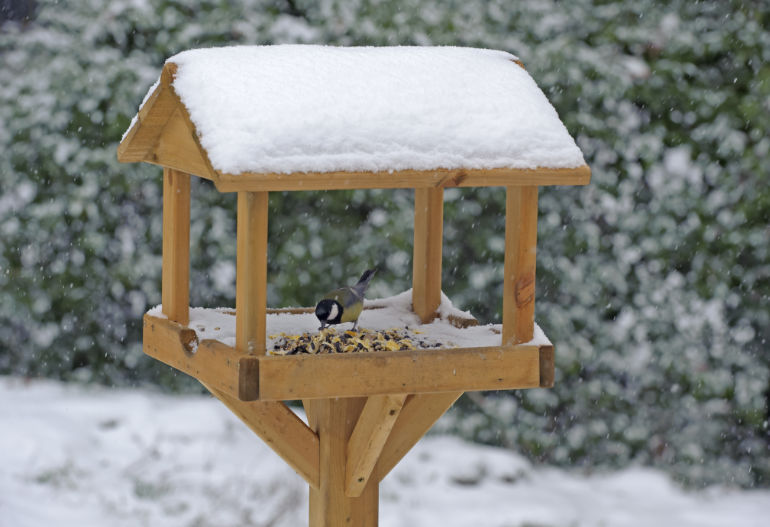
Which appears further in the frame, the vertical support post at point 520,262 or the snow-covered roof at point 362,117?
the vertical support post at point 520,262

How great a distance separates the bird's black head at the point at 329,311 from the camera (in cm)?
253

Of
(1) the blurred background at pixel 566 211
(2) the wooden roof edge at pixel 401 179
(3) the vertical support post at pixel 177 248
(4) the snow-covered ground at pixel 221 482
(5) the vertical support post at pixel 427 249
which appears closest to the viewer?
(2) the wooden roof edge at pixel 401 179

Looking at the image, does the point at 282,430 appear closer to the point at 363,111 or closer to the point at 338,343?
the point at 338,343

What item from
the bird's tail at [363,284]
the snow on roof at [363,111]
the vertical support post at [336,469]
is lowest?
the vertical support post at [336,469]

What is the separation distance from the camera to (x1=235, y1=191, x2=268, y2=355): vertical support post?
2248 millimetres

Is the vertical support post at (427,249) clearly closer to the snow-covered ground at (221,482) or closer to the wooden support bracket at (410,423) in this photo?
the wooden support bracket at (410,423)

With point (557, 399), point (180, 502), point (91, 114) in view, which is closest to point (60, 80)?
point (91, 114)

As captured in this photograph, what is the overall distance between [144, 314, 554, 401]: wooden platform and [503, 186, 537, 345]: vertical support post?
0.07m

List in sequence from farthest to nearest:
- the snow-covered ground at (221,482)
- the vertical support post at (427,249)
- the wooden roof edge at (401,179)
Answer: the snow-covered ground at (221,482) → the vertical support post at (427,249) → the wooden roof edge at (401,179)

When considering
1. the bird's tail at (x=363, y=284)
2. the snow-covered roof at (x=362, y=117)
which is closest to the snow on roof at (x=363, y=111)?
the snow-covered roof at (x=362, y=117)

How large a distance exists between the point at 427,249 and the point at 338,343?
557 mm

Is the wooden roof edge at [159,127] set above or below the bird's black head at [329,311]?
above

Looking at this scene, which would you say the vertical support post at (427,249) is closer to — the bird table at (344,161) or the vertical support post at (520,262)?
the bird table at (344,161)

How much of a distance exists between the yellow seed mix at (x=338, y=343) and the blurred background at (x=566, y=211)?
152cm
